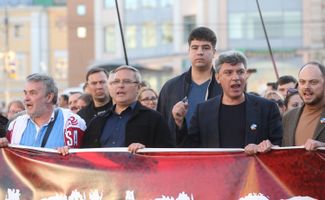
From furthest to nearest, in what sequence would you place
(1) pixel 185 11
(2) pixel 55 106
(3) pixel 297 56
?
(1) pixel 185 11 < (3) pixel 297 56 < (2) pixel 55 106

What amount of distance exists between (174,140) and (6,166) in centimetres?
130

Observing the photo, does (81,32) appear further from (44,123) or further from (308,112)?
(308,112)

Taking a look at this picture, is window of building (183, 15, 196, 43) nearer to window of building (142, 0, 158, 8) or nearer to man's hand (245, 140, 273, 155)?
window of building (142, 0, 158, 8)

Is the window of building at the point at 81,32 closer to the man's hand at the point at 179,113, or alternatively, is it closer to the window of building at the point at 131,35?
the window of building at the point at 131,35

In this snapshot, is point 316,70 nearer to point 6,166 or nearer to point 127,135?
point 127,135

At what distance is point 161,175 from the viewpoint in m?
6.02

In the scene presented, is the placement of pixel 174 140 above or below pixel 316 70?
below

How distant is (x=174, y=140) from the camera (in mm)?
6527

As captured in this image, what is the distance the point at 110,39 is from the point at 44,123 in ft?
153

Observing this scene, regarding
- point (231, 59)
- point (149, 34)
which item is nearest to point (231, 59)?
point (231, 59)

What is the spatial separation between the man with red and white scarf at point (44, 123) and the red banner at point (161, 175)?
8.0 inches

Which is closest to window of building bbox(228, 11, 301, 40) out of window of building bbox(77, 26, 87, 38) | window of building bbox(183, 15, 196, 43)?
window of building bbox(183, 15, 196, 43)

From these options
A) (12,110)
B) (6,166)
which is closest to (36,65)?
(12,110)

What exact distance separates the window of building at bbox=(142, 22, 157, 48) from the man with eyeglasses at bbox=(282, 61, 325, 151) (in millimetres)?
43782
